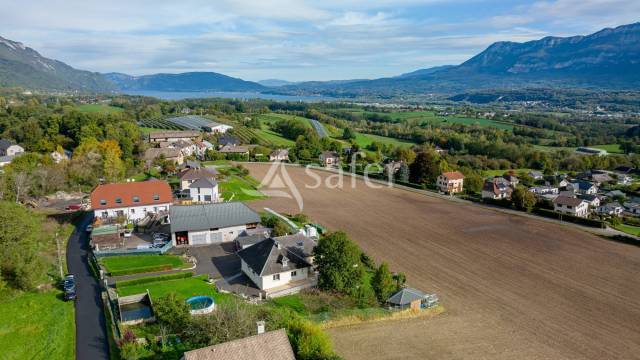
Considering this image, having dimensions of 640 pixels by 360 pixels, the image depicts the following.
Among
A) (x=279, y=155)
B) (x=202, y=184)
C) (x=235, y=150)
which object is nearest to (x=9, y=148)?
(x=235, y=150)

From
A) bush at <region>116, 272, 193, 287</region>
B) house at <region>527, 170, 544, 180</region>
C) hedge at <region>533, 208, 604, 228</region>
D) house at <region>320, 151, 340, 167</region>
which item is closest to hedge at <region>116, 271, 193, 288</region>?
bush at <region>116, 272, 193, 287</region>

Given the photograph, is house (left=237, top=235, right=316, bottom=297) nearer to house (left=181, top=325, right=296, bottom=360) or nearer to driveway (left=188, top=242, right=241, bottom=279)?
driveway (left=188, top=242, right=241, bottom=279)

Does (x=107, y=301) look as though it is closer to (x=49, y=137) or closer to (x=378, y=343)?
(x=378, y=343)

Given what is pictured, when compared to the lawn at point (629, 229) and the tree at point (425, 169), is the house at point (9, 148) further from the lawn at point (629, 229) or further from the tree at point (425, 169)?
the lawn at point (629, 229)

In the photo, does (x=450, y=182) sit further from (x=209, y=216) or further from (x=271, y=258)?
(x=271, y=258)

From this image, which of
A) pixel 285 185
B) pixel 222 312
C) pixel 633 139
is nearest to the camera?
pixel 222 312

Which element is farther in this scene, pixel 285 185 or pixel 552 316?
pixel 285 185

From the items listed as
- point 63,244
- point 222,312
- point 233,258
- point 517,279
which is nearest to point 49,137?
point 63,244
